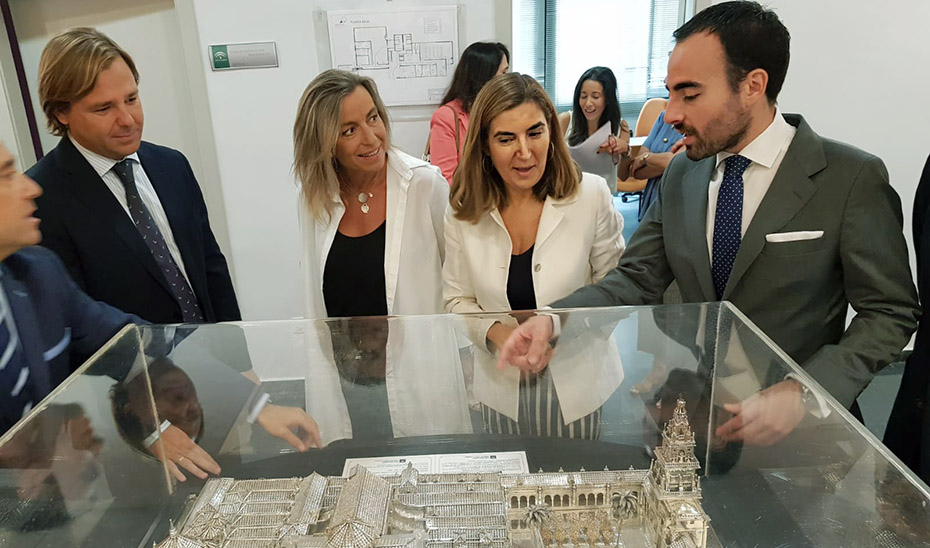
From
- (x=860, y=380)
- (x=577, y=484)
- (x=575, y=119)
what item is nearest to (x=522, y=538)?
(x=577, y=484)

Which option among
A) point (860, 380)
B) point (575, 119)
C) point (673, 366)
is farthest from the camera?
point (575, 119)

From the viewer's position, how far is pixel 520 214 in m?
3.08

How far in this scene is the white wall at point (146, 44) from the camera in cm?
565

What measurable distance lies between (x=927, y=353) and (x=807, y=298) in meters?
0.56

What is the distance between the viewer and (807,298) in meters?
2.48

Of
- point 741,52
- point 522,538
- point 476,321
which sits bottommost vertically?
point 522,538

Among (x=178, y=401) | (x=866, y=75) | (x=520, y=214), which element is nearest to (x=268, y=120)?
(x=520, y=214)

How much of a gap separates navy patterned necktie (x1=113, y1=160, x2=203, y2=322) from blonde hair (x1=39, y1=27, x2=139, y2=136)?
14.0 inches

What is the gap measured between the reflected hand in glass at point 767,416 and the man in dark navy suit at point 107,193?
2470 mm

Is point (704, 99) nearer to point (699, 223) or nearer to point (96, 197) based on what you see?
point (699, 223)

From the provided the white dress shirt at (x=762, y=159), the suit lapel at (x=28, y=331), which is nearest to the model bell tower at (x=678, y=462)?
the white dress shirt at (x=762, y=159)

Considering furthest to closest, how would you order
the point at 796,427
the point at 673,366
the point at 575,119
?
the point at 575,119, the point at 673,366, the point at 796,427

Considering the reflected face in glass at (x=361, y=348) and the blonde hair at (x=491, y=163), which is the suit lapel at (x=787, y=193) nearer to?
the blonde hair at (x=491, y=163)

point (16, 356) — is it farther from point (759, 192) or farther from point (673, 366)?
point (759, 192)
